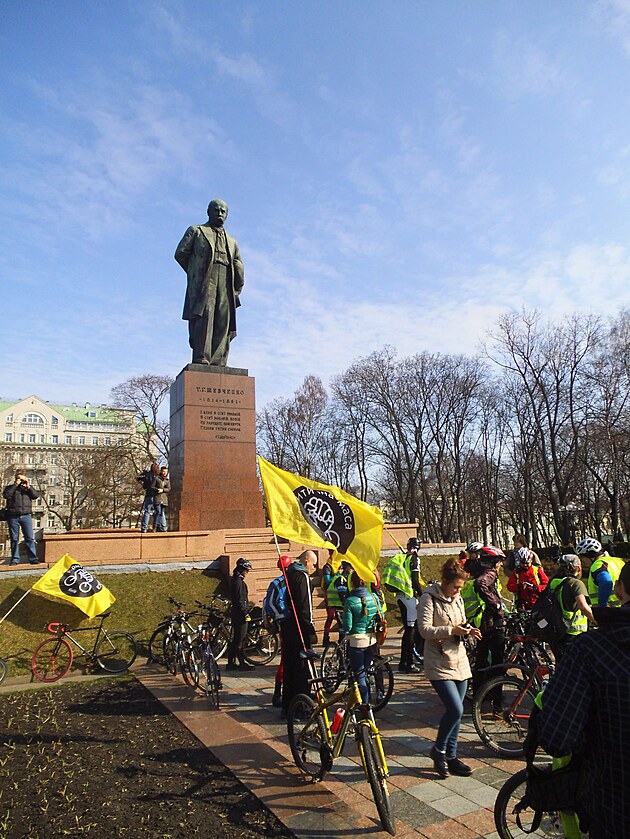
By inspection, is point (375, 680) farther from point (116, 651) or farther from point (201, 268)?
point (201, 268)

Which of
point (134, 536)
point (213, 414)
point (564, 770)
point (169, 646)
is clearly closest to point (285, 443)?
point (213, 414)

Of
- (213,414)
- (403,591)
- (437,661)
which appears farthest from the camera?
(213,414)

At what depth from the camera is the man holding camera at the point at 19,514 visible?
1306 centimetres

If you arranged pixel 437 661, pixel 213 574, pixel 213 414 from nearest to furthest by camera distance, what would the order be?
1. pixel 437 661
2. pixel 213 574
3. pixel 213 414

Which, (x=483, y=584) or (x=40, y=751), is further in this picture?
(x=483, y=584)

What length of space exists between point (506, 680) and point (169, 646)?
5.45m

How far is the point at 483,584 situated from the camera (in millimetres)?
6926

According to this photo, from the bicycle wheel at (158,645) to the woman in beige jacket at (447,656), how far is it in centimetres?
561

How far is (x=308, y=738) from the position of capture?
498cm

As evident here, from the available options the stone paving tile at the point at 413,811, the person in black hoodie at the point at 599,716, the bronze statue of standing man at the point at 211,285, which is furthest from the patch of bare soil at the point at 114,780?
the bronze statue of standing man at the point at 211,285

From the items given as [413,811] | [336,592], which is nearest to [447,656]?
[413,811]

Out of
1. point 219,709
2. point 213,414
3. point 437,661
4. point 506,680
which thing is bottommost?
point 219,709

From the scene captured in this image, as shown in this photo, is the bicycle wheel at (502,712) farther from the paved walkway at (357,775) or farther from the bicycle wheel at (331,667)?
the bicycle wheel at (331,667)

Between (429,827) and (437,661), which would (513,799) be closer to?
(429,827)
